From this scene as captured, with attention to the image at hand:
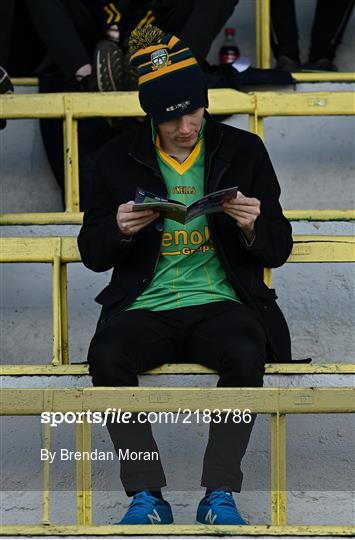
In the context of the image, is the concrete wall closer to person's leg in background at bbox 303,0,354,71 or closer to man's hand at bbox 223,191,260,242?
man's hand at bbox 223,191,260,242

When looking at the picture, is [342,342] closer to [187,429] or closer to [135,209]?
[187,429]

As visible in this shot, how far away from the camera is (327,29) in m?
5.14

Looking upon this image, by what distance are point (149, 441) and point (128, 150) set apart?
2.55ft

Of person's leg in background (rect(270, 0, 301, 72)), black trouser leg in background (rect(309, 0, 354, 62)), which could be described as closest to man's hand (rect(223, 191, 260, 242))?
person's leg in background (rect(270, 0, 301, 72))

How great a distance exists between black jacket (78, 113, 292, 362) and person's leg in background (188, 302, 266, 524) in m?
0.09

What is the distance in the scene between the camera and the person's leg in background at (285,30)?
504 cm

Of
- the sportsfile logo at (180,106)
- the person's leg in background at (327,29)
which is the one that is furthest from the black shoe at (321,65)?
the sportsfile logo at (180,106)

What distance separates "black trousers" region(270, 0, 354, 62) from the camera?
506 cm

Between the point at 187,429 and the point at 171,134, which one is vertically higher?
the point at 171,134

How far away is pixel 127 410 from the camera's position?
9.52ft

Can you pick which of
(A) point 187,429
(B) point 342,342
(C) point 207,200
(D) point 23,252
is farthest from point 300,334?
(C) point 207,200

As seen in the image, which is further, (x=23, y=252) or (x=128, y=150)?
(x=23, y=252)

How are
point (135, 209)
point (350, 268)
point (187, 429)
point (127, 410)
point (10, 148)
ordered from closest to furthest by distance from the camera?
point (127, 410) < point (135, 209) < point (187, 429) < point (350, 268) < point (10, 148)

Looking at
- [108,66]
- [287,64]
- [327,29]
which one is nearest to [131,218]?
[108,66]
